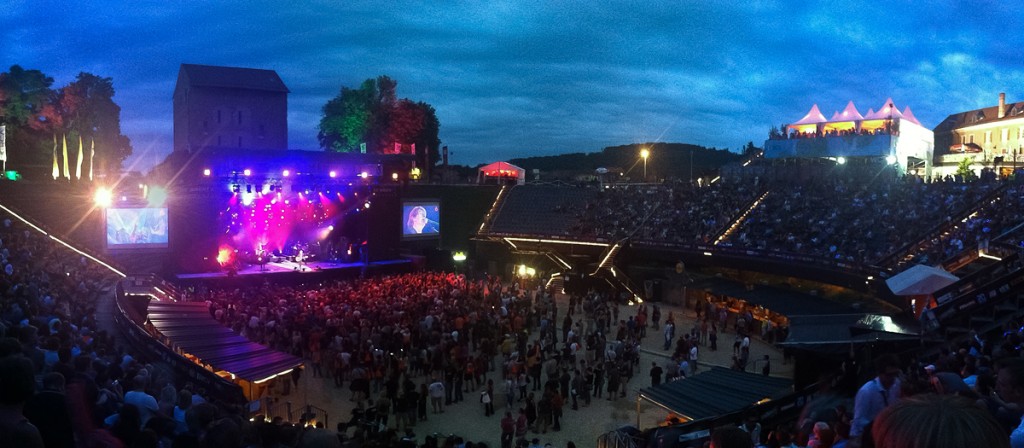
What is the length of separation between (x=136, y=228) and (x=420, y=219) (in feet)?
44.0

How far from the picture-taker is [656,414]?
46.5ft

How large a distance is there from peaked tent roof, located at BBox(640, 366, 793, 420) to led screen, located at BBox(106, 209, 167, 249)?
944 inches

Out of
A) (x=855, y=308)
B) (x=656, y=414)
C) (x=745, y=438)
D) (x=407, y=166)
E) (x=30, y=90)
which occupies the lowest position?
(x=656, y=414)

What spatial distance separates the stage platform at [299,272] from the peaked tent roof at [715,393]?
70.0 ft

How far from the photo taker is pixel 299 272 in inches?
1155

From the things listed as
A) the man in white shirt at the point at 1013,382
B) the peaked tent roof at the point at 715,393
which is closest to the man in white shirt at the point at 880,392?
the man in white shirt at the point at 1013,382

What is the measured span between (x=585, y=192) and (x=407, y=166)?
1022 centimetres

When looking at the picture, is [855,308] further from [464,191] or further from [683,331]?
[464,191]

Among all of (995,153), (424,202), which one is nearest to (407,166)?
(424,202)

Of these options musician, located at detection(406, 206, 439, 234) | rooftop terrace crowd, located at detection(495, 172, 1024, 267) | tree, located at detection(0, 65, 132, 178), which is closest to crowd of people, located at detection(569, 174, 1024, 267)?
rooftop terrace crowd, located at detection(495, 172, 1024, 267)

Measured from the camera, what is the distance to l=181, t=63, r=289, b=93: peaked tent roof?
4459 centimetres

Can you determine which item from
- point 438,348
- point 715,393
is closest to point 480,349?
point 438,348

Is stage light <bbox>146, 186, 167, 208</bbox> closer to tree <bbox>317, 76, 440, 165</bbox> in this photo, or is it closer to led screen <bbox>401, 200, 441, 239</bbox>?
led screen <bbox>401, 200, 441, 239</bbox>

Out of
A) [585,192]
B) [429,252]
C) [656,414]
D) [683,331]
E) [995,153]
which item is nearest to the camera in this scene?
[656,414]
